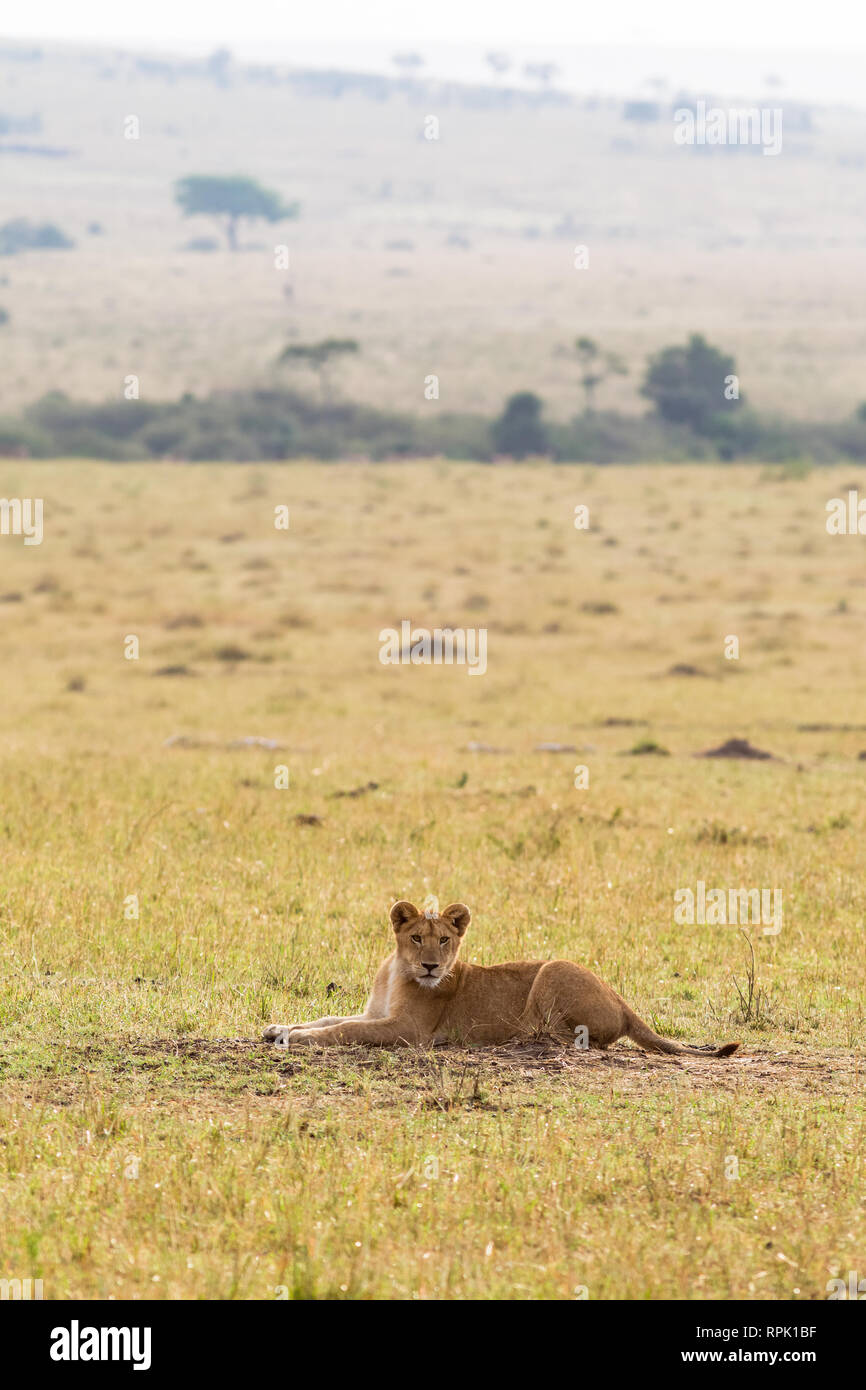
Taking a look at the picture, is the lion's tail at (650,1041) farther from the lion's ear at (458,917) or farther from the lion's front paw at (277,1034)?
the lion's front paw at (277,1034)

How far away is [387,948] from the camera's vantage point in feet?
36.1

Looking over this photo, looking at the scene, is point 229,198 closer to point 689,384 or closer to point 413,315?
point 413,315

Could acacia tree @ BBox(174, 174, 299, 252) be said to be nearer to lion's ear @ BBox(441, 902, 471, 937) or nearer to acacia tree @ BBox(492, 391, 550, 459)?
acacia tree @ BBox(492, 391, 550, 459)

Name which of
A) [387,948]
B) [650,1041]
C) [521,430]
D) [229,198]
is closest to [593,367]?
[521,430]

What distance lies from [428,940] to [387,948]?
97.4 inches

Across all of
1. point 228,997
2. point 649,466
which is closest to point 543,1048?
point 228,997

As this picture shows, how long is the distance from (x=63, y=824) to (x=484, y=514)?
1369 inches

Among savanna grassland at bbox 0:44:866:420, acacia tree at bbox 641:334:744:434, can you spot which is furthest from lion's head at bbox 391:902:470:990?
acacia tree at bbox 641:334:744:434

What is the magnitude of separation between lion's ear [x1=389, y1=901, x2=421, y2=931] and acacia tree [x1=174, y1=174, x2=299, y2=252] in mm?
148333

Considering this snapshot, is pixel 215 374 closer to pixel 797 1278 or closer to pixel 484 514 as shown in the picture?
pixel 484 514

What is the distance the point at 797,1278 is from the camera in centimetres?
592

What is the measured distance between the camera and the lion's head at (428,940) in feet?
28.1
